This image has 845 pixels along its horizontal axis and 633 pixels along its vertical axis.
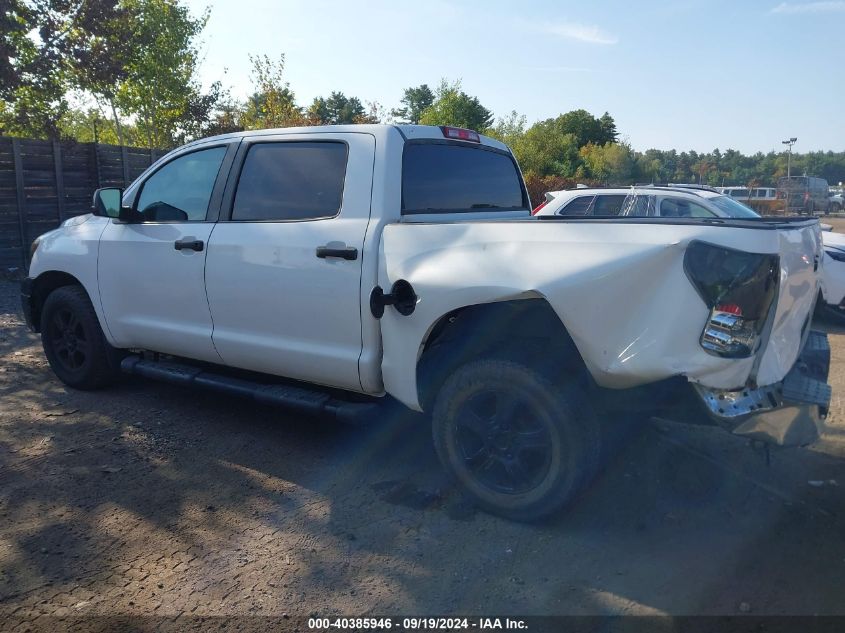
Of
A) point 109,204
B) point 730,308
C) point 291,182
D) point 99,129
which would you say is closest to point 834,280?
point 730,308

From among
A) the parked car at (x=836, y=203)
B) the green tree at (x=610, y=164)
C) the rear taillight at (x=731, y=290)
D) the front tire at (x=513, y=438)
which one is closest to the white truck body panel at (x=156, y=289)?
the front tire at (x=513, y=438)

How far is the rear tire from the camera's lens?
18.1 feet

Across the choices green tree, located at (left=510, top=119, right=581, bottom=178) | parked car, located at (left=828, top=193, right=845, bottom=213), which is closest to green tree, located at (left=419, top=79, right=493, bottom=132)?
green tree, located at (left=510, top=119, right=581, bottom=178)

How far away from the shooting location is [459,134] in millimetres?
4727

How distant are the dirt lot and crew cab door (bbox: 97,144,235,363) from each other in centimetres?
67

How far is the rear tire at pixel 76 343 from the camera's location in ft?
18.1

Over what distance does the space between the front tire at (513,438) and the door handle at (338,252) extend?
33.6 inches

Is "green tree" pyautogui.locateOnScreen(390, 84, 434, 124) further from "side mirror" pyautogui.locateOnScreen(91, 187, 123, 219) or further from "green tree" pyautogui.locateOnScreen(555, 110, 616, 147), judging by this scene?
"side mirror" pyautogui.locateOnScreen(91, 187, 123, 219)

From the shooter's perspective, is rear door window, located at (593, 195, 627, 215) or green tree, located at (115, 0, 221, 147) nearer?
rear door window, located at (593, 195, 627, 215)

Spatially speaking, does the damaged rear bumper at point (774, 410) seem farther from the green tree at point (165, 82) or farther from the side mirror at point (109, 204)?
the green tree at point (165, 82)

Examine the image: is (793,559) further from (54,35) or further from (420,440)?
(54,35)

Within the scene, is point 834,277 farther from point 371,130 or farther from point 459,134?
point 371,130

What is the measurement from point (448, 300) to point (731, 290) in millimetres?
1297

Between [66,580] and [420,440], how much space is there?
2.25 meters
